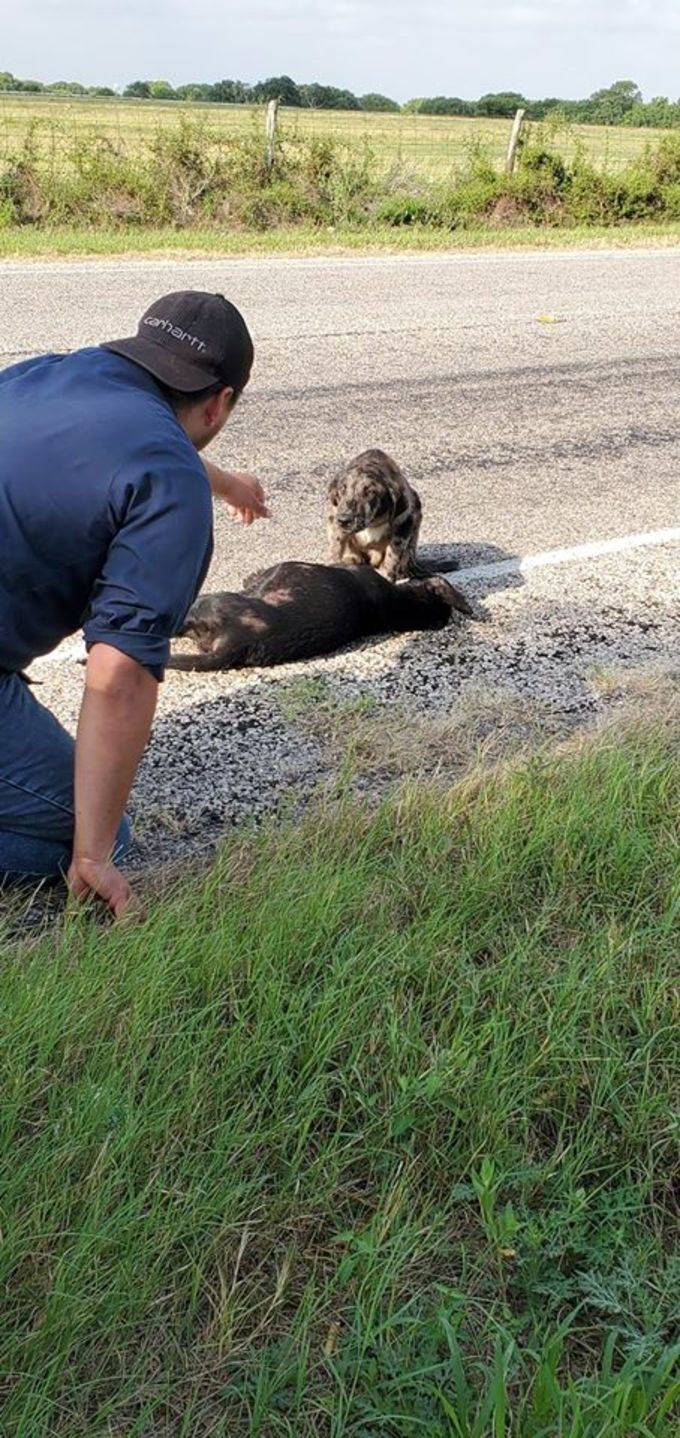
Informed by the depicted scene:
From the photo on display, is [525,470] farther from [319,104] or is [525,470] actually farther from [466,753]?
[319,104]

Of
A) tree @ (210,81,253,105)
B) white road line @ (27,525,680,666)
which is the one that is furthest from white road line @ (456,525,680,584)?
tree @ (210,81,253,105)

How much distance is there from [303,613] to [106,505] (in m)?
2.34

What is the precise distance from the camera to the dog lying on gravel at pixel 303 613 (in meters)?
5.91

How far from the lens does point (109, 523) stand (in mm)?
3869

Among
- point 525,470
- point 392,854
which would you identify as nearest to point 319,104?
point 525,470

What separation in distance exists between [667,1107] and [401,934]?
84 centimetres

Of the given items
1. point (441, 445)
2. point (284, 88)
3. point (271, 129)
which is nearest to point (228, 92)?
point (284, 88)

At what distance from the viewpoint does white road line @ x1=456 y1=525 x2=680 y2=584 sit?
7422 millimetres

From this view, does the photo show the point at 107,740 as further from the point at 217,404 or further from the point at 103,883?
the point at 217,404

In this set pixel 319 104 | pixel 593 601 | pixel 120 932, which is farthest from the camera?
pixel 319 104

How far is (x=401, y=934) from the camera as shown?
150 inches

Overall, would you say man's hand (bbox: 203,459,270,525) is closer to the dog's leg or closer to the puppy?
the dog's leg

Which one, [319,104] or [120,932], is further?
[319,104]

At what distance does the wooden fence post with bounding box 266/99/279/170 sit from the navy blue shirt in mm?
18390
